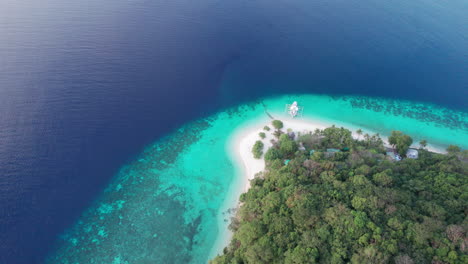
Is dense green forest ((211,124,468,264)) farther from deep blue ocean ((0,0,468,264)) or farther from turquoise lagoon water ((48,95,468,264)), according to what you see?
deep blue ocean ((0,0,468,264))

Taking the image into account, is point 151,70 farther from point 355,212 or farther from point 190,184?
point 355,212

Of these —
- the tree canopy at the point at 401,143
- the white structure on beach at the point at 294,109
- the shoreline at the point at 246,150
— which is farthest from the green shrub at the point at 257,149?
the tree canopy at the point at 401,143

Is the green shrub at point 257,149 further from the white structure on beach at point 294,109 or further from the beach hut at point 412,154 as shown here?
the beach hut at point 412,154

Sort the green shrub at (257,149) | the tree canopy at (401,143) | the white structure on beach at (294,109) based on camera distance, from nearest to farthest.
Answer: the tree canopy at (401,143) → the green shrub at (257,149) → the white structure on beach at (294,109)

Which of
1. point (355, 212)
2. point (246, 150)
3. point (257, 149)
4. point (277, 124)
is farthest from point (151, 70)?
point (355, 212)

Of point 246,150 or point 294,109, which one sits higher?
point 294,109

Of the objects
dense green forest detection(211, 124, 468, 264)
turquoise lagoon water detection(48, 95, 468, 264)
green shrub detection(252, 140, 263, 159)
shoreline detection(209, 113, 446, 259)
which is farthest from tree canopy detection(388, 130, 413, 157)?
green shrub detection(252, 140, 263, 159)
